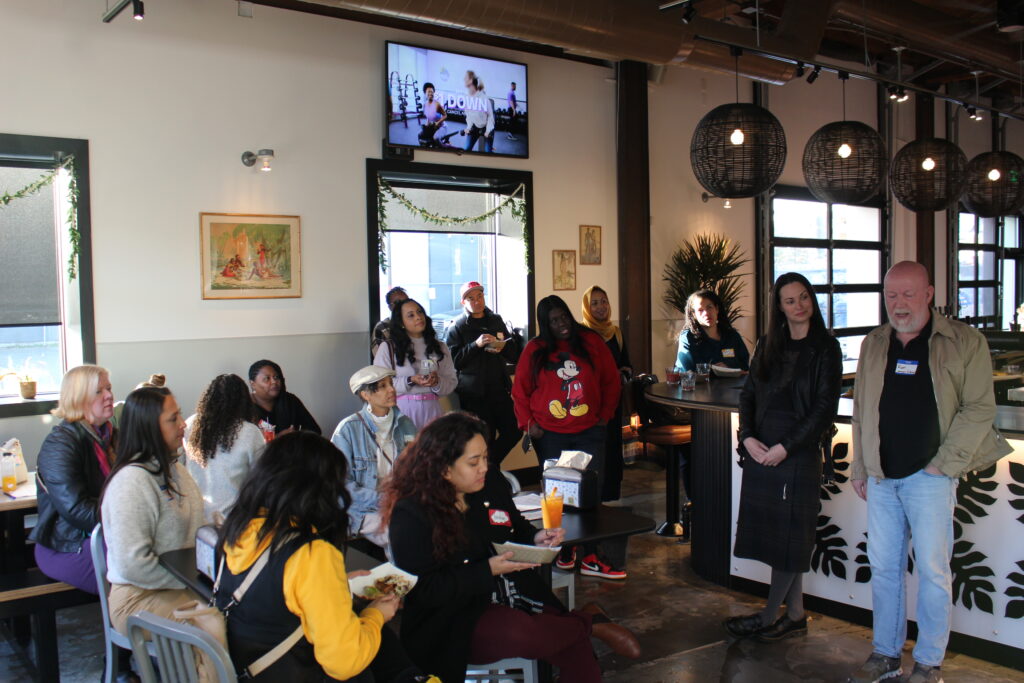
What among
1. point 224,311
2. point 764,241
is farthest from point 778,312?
point 764,241

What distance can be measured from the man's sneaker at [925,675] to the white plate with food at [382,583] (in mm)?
2034

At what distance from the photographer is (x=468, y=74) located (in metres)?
6.50

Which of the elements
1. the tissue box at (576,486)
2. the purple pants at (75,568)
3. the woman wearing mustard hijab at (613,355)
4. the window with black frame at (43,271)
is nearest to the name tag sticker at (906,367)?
the tissue box at (576,486)

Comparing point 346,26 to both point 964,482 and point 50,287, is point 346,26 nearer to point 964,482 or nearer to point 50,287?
point 50,287

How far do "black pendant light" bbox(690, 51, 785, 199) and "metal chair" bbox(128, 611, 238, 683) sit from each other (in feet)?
11.2

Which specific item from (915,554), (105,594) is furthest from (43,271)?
(915,554)

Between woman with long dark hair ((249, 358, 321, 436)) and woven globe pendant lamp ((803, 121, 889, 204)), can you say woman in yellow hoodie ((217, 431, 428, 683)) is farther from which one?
woven globe pendant lamp ((803, 121, 889, 204))

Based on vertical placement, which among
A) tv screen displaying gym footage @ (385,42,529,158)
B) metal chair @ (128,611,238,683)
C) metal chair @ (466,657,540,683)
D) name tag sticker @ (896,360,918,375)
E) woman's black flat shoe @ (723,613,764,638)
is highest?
tv screen displaying gym footage @ (385,42,529,158)

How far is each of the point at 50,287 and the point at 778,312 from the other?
4.19m

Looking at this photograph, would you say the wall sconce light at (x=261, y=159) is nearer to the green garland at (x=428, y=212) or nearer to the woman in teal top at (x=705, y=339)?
the green garland at (x=428, y=212)

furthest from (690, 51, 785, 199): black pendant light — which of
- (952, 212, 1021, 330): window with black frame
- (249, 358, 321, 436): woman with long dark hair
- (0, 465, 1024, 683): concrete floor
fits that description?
(952, 212, 1021, 330): window with black frame

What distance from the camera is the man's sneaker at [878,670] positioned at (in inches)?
131

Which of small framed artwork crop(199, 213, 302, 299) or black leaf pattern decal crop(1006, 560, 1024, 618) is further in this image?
small framed artwork crop(199, 213, 302, 299)

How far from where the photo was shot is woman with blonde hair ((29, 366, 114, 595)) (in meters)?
3.30
